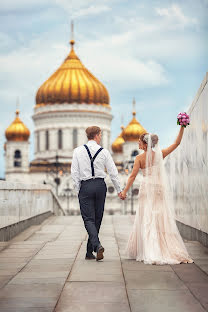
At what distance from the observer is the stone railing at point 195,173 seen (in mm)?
8539

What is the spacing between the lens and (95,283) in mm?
5906

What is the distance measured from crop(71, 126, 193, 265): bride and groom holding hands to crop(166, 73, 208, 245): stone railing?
699 millimetres

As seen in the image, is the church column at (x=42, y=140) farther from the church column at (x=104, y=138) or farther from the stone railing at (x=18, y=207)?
the stone railing at (x=18, y=207)

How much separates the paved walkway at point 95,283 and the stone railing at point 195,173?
69 cm

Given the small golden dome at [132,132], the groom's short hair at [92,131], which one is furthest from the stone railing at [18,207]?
the small golden dome at [132,132]

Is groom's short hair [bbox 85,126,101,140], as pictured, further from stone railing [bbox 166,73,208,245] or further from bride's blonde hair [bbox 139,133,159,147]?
stone railing [bbox 166,73,208,245]

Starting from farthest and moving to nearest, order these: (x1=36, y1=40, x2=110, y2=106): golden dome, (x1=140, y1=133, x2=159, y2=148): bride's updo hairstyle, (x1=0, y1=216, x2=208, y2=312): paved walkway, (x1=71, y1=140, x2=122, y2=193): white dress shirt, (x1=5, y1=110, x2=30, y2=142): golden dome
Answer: (x1=5, y1=110, x2=30, y2=142): golden dome < (x1=36, y1=40, x2=110, y2=106): golden dome < (x1=140, y1=133, x2=159, y2=148): bride's updo hairstyle < (x1=71, y1=140, x2=122, y2=193): white dress shirt < (x1=0, y1=216, x2=208, y2=312): paved walkway

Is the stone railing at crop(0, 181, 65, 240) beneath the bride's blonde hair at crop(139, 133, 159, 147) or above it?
beneath

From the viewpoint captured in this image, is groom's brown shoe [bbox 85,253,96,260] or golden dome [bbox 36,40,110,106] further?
golden dome [bbox 36,40,110,106]

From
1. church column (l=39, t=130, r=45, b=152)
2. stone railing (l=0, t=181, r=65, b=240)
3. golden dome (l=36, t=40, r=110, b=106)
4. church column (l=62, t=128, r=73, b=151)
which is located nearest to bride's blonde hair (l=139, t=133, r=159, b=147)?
stone railing (l=0, t=181, r=65, b=240)

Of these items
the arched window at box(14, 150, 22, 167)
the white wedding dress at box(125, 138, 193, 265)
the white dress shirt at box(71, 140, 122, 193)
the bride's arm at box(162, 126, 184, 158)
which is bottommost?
the white wedding dress at box(125, 138, 193, 265)

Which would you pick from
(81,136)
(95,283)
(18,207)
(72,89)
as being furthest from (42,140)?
(95,283)

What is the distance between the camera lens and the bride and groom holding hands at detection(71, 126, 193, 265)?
7688 millimetres

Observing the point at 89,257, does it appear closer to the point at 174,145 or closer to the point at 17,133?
the point at 174,145
